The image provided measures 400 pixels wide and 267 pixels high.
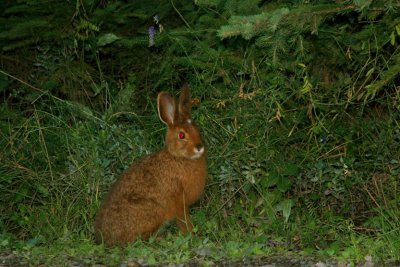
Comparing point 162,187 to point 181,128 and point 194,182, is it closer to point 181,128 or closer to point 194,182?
point 194,182

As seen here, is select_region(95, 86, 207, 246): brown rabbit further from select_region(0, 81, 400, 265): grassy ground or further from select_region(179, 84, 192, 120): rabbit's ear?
select_region(0, 81, 400, 265): grassy ground

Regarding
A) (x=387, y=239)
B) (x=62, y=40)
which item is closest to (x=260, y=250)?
(x=387, y=239)

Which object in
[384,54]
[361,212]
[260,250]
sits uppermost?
[384,54]

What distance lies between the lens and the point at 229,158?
730 cm

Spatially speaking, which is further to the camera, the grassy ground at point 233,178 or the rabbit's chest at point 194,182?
the rabbit's chest at point 194,182

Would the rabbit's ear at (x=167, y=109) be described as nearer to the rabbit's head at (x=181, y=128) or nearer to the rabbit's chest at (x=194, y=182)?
the rabbit's head at (x=181, y=128)

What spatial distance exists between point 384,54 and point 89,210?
269 cm

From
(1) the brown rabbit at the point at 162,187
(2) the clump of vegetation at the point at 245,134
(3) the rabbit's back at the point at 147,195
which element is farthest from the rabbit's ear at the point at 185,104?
(2) the clump of vegetation at the point at 245,134

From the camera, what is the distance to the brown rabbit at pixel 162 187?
6.47m

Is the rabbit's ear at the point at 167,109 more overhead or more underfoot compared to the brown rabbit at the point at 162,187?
more overhead

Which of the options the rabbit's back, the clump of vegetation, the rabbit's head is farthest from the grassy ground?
the rabbit's head

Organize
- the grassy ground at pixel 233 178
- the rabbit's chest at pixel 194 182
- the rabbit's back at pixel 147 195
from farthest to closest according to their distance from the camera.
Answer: the rabbit's chest at pixel 194 182, the grassy ground at pixel 233 178, the rabbit's back at pixel 147 195

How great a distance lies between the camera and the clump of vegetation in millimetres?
6629

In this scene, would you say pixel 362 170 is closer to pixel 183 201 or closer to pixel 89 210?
pixel 183 201
